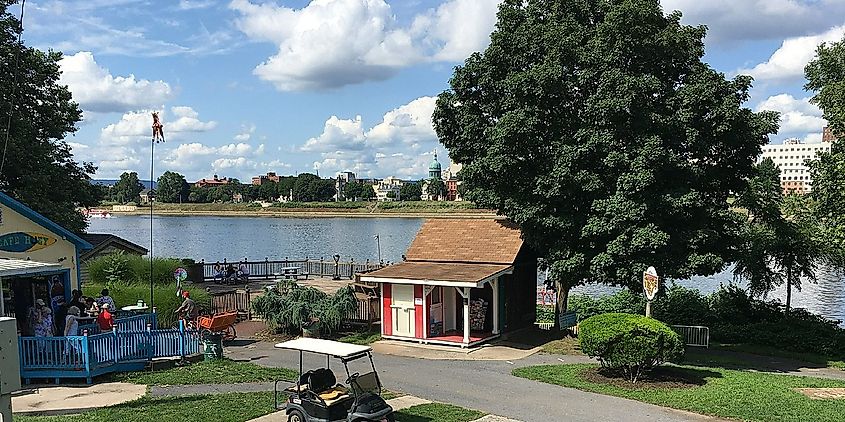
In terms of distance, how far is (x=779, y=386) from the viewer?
1490 cm

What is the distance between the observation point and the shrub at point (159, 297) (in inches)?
854

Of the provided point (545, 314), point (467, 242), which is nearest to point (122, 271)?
point (467, 242)

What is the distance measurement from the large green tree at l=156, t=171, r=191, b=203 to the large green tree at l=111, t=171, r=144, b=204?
893cm

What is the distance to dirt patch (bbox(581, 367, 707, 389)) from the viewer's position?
1505 centimetres

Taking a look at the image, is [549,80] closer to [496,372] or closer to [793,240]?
[496,372]

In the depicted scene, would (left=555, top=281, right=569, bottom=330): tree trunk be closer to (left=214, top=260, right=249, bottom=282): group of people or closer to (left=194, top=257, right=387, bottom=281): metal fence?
(left=194, top=257, right=387, bottom=281): metal fence

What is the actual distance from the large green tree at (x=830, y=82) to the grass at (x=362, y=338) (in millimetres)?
14374

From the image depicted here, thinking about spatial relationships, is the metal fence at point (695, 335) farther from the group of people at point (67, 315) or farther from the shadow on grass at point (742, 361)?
the group of people at point (67, 315)

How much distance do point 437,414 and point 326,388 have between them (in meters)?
2.24

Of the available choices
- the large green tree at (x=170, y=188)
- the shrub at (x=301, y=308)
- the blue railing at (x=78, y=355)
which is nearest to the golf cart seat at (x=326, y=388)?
the blue railing at (x=78, y=355)

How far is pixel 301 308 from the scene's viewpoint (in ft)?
70.7

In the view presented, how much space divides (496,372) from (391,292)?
5304 millimetres

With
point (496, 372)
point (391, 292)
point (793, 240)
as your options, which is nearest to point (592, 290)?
point (793, 240)

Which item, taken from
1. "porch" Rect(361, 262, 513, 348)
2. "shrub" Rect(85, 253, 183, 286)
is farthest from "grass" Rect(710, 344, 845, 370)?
"shrub" Rect(85, 253, 183, 286)
